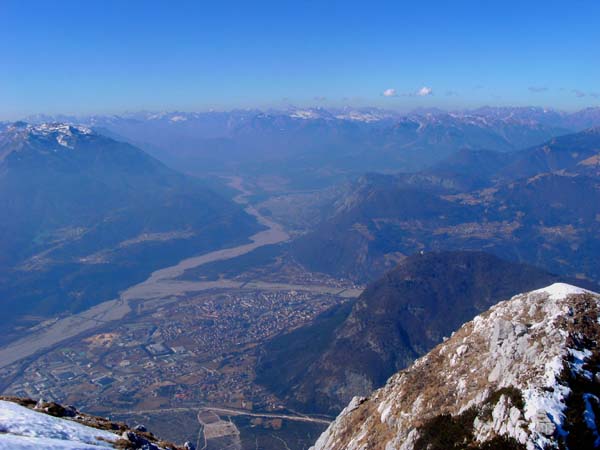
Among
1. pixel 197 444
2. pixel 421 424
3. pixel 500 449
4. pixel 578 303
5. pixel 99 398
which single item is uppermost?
pixel 578 303

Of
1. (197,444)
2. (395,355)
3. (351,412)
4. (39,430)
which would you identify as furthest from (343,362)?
(39,430)

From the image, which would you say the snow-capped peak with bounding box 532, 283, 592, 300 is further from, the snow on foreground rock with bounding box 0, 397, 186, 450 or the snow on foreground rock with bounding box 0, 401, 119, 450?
the snow on foreground rock with bounding box 0, 401, 119, 450

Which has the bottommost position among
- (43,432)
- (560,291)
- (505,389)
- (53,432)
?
(53,432)

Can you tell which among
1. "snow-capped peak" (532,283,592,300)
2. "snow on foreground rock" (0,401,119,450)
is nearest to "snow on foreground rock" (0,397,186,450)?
"snow on foreground rock" (0,401,119,450)

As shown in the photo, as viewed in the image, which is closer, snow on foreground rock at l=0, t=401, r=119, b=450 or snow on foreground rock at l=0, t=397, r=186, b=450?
snow on foreground rock at l=0, t=401, r=119, b=450

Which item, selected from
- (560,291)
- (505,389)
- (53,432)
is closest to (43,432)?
(53,432)

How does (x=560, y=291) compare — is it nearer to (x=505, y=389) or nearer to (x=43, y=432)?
(x=505, y=389)

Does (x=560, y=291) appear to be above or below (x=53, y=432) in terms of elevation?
above

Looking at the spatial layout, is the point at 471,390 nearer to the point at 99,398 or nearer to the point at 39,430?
the point at 39,430
